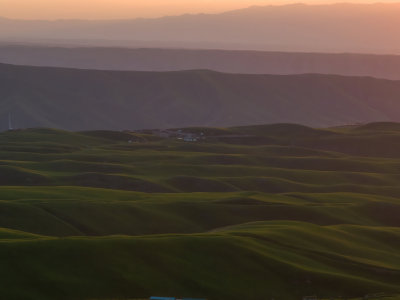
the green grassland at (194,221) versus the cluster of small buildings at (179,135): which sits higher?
the cluster of small buildings at (179,135)

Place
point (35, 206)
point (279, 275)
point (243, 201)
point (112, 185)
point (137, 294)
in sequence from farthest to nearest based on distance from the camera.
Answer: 1. point (112, 185)
2. point (243, 201)
3. point (35, 206)
4. point (279, 275)
5. point (137, 294)

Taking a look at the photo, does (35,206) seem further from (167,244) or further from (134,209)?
(167,244)

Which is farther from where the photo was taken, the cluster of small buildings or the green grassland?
the cluster of small buildings

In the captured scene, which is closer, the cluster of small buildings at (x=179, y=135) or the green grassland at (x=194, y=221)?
the green grassland at (x=194, y=221)

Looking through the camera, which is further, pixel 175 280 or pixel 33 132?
pixel 33 132

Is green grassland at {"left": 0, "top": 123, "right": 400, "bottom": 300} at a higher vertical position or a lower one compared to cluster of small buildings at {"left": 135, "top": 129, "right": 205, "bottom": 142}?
lower

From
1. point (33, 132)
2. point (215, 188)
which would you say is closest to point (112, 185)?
point (215, 188)

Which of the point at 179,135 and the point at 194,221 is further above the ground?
the point at 179,135

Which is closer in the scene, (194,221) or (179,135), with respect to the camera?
(194,221)
